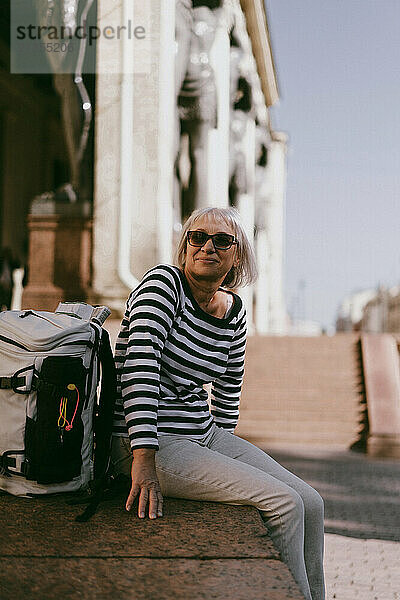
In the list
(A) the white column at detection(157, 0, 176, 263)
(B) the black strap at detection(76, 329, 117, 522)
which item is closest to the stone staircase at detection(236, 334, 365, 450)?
(A) the white column at detection(157, 0, 176, 263)

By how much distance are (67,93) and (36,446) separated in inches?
416

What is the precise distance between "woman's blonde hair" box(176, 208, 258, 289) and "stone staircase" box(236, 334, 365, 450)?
6165mm

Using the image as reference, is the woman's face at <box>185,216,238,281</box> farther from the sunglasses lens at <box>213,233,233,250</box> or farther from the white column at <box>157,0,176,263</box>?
the white column at <box>157,0,176,263</box>

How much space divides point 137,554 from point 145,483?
436mm

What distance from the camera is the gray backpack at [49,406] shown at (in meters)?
2.64

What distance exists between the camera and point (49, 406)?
2.63 meters

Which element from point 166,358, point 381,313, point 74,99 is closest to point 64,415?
point 166,358

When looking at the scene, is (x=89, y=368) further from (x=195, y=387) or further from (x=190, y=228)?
(x=190, y=228)

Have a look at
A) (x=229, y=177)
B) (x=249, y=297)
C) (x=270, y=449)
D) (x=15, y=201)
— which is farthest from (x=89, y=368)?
(x=249, y=297)

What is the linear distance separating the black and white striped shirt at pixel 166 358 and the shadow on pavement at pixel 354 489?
2.81 metres

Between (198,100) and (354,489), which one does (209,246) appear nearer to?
(354,489)

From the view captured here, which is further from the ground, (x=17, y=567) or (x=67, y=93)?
(x=67, y=93)

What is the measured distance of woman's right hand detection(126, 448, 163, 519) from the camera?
2585 millimetres

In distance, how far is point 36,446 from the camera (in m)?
2.63
